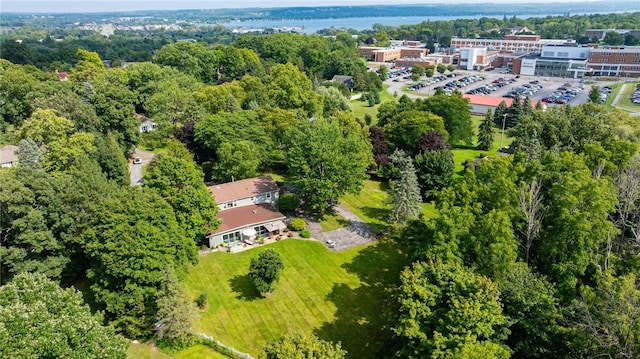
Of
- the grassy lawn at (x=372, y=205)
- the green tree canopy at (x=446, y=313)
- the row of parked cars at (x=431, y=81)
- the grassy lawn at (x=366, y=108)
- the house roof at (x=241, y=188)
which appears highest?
the green tree canopy at (x=446, y=313)

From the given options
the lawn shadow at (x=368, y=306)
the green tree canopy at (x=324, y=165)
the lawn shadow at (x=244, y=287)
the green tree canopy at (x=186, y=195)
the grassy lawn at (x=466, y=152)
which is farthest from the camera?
the grassy lawn at (x=466, y=152)

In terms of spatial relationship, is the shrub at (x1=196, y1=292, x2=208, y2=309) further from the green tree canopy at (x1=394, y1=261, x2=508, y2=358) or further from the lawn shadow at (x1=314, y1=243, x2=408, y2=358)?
the green tree canopy at (x1=394, y1=261, x2=508, y2=358)

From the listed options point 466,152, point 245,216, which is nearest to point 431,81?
point 466,152

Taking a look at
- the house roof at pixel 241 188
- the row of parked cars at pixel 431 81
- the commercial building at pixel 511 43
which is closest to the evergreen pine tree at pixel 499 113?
the row of parked cars at pixel 431 81

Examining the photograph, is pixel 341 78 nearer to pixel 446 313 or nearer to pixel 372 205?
pixel 372 205

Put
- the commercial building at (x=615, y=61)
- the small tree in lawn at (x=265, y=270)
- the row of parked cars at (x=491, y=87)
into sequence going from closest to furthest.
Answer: the small tree in lawn at (x=265, y=270), the row of parked cars at (x=491, y=87), the commercial building at (x=615, y=61)

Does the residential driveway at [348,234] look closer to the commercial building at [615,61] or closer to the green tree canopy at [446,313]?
the green tree canopy at [446,313]
